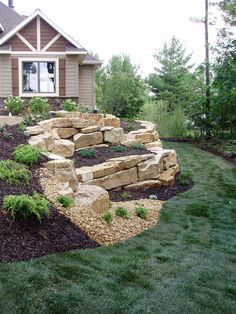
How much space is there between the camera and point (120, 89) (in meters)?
27.5

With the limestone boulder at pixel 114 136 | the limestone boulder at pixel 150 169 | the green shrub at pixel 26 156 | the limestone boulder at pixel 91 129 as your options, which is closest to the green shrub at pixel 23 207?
the green shrub at pixel 26 156

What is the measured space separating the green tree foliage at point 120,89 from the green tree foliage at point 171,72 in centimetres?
182

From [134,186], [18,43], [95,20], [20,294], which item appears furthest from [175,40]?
[20,294]

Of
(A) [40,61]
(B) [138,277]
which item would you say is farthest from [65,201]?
(A) [40,61]

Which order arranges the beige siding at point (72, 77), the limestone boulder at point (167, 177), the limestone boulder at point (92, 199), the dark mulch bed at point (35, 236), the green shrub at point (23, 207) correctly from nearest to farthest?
the dark mulch bed at point (35, 236) < the green shrub at point (23, 207) < the limestone boulder at point (92, 199) < the limestone boulder at point (167, 177) < the beige siding at point (72, 77)

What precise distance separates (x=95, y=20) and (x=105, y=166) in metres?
37.2

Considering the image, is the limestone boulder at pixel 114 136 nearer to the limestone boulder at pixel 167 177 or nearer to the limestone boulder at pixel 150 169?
the limestone boulder at pixel 150 169

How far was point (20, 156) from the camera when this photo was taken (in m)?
7.09

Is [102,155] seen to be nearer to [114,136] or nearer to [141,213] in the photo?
[114,136]

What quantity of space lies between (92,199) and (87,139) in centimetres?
460

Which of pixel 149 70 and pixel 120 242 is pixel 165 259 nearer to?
pixel 120 242

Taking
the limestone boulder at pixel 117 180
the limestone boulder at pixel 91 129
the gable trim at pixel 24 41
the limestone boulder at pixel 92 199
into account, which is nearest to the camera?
the limestone boulder at pixel 92 199

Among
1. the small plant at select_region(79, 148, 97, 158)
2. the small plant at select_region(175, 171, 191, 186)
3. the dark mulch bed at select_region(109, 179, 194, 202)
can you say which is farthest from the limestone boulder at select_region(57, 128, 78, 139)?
the small plant at select_region(175, 171, 191, 186)

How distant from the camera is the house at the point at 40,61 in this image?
15.3 m
